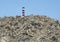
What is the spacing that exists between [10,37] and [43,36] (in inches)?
136

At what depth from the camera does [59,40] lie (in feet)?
78.3

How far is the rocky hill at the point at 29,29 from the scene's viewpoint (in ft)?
78.6

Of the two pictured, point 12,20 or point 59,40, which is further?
point 12,20

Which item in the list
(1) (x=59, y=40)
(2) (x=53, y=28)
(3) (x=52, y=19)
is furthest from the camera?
(3) (x=52, y=19)

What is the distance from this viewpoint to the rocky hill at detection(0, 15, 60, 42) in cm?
2397

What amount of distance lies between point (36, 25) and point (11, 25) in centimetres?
278

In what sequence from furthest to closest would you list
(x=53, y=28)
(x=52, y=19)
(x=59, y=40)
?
(x=52, y=19)
(x=53, y=28)
(x=59, y=40)

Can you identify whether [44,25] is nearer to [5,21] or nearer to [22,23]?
[22,23]

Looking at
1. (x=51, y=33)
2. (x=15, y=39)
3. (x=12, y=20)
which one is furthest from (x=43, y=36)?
(x=12, y=20)

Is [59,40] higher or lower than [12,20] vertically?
lower

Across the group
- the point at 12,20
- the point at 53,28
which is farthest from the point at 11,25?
the point at 53,28

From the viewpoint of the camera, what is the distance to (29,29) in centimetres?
2505

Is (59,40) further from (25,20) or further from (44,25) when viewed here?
(25,20)

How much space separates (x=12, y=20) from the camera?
27078 millimetres
